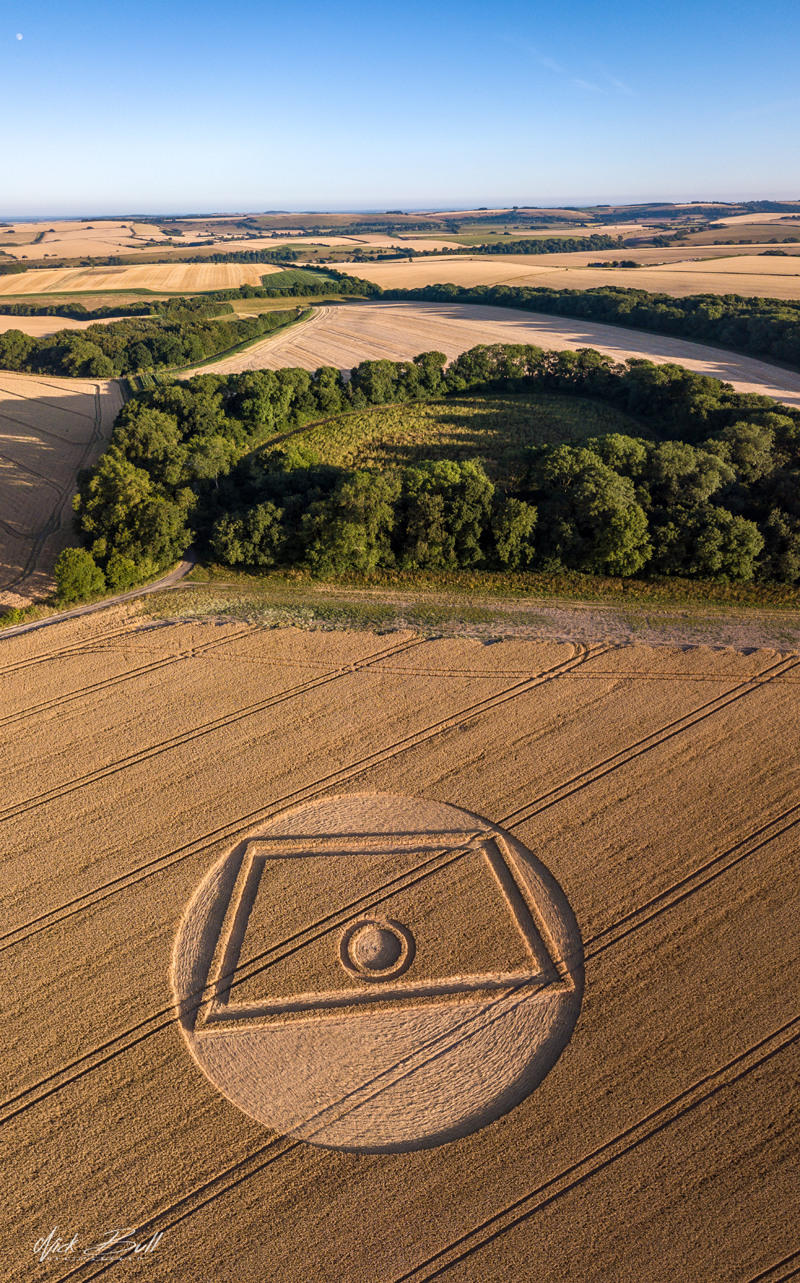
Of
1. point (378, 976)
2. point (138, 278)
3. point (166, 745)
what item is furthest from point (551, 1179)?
point (138, 278)

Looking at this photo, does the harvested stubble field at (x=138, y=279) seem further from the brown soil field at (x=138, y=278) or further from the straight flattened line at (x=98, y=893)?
the straight flattened line at (x=98, y=893)

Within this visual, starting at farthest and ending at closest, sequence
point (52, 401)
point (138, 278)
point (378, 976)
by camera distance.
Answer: point (138, 278) → point (52, 401) → point (378, 976)

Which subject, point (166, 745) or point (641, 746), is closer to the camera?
point (641, 746)

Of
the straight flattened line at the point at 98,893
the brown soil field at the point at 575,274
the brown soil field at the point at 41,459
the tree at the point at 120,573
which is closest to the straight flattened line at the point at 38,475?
the brown soil field at the point at 41,459

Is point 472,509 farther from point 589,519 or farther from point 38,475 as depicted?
point 38,475

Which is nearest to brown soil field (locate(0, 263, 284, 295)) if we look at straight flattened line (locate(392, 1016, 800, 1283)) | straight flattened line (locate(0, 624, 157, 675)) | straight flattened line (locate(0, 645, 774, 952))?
straight flattened line (locate(0, 624, 157, 675))

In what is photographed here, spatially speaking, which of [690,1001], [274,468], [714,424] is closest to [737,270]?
[714,424]
